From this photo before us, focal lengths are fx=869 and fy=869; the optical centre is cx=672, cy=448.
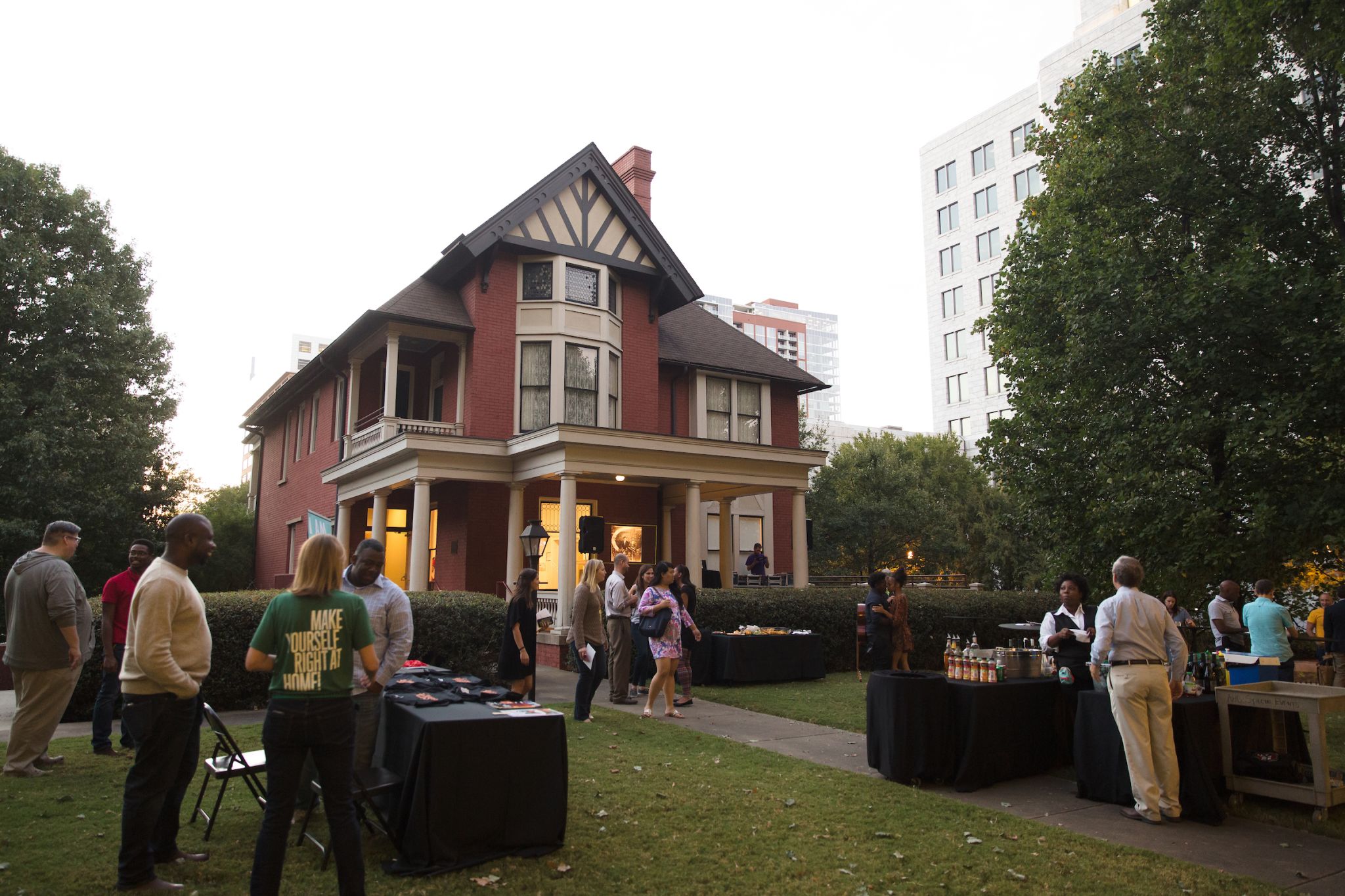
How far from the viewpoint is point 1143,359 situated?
14.0m

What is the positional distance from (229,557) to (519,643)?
27.3 metres

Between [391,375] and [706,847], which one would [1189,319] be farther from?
[391,375]

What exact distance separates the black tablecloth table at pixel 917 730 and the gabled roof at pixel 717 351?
696 inches

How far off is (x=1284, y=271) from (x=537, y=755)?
1242 cm

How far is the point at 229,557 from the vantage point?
32594mm

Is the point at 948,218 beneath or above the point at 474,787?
above

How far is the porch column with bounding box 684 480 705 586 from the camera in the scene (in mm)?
19825

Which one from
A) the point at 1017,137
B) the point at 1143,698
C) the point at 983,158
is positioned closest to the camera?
the point at 1143,698

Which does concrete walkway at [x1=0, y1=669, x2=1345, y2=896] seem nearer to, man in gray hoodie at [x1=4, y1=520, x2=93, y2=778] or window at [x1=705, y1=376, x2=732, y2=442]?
man in gray hoodie at [x1=4, y1=520, x2=93, y2=778]

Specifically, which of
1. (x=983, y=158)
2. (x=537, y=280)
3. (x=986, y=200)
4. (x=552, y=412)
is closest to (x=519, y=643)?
(x=552, y=412)

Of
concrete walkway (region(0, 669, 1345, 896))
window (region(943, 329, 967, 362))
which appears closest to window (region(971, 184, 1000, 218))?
window (region(943, 329, 967, 362))

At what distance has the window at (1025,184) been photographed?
57312 millimetres

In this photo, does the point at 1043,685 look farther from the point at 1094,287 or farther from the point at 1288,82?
the point at 1288,82

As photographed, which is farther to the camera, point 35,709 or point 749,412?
point 749,412
